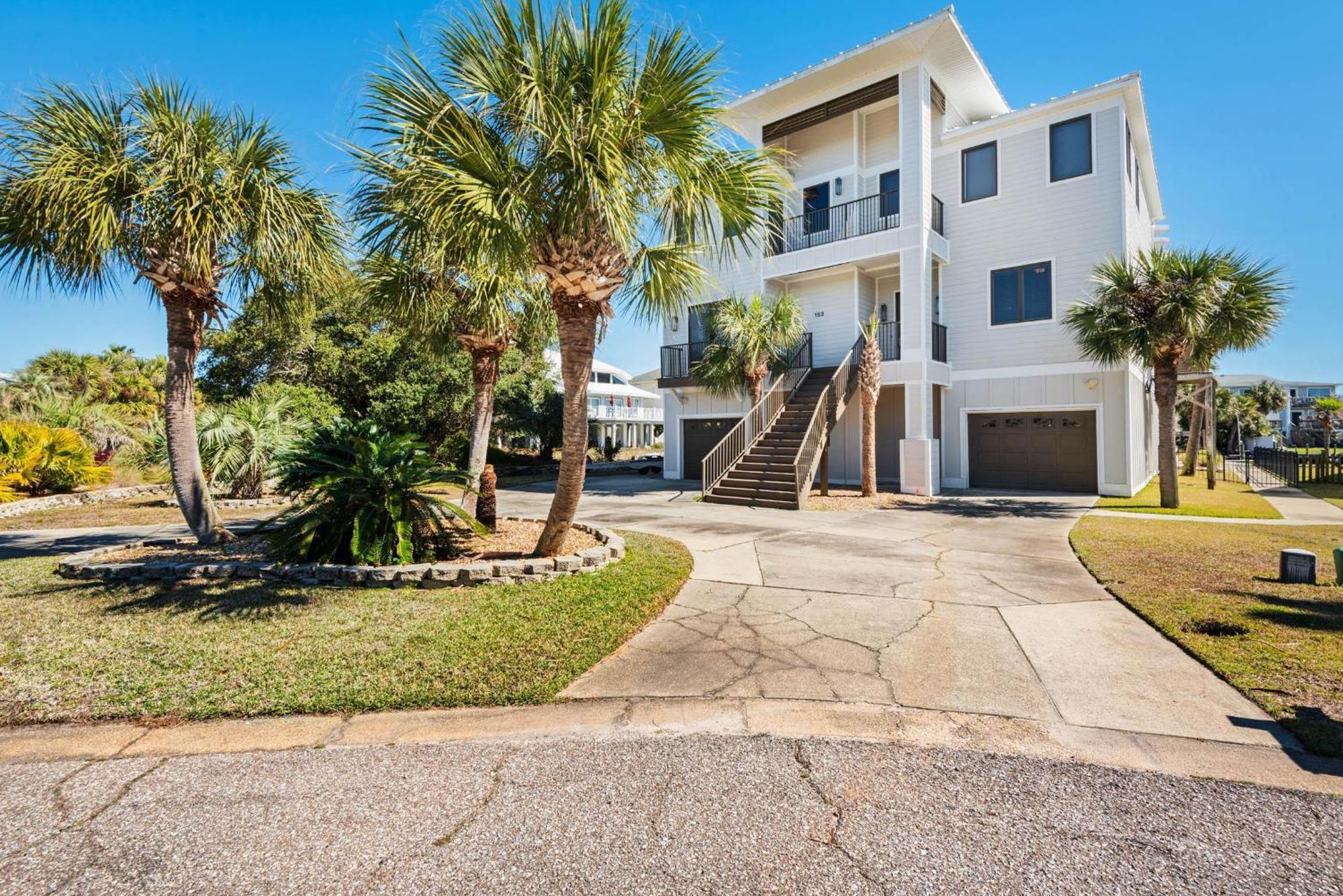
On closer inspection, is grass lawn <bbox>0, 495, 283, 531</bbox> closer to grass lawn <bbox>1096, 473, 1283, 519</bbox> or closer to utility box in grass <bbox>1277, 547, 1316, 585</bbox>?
utility box in grass <bbox>1277, 547, 1316, 585</bbox>

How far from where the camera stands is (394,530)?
262 inches

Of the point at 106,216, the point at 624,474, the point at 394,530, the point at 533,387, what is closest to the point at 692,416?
the point at 624,474

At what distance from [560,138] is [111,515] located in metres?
13.2

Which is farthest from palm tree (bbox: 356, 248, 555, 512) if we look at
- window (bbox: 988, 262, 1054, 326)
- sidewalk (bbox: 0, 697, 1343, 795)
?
window (bbox: 988, 262, 1054, 326)

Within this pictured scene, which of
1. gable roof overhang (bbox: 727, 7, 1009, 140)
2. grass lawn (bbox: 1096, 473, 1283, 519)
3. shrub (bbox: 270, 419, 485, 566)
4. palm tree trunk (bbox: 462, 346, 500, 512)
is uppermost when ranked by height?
gable roof overhang (bbox: 727, 7, 1009, 140)

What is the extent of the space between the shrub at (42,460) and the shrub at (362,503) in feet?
37.4

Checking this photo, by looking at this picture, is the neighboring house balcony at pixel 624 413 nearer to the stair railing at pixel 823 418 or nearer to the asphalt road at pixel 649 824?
the stair railing at pixel 823 418

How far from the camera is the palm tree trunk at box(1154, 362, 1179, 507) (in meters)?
12.6

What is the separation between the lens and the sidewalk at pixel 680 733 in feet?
10.1

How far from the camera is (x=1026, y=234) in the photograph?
16.2 m

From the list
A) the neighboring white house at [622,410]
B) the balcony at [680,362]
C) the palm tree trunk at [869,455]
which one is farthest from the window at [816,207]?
the neighboring white house at [622,410]

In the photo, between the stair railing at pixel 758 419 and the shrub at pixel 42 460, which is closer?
the shrub at pixel 42 460

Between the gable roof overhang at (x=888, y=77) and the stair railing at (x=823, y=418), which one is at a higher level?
the gable roof overhang at (x=888, y=77)

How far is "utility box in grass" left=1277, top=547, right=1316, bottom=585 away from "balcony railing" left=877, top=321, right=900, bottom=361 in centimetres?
1023
